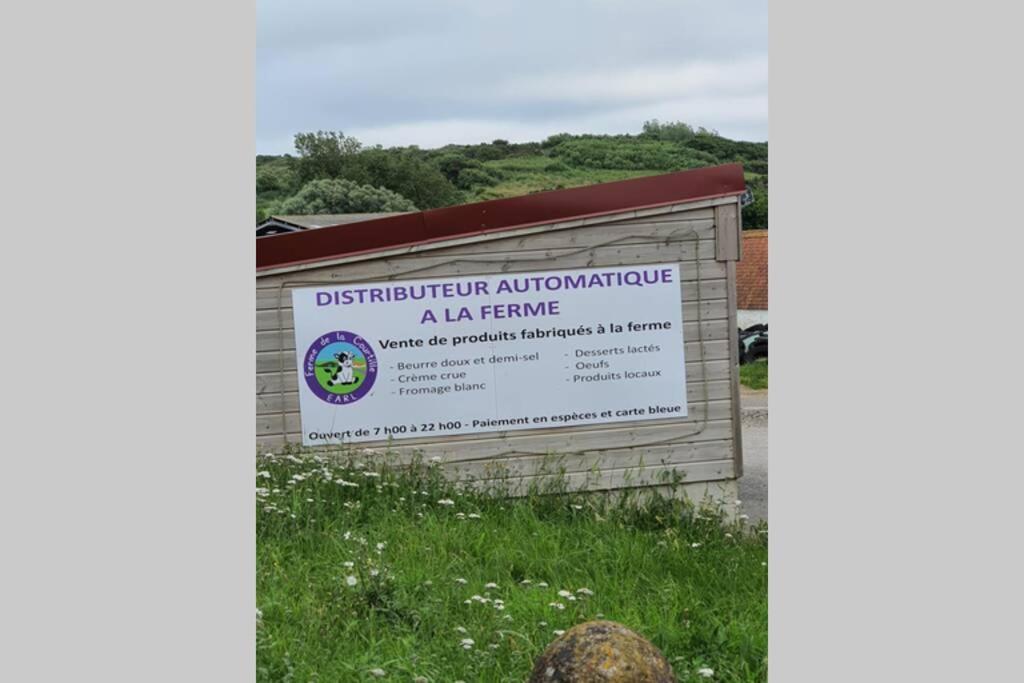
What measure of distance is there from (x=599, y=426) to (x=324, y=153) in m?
2.55

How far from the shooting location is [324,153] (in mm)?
8391

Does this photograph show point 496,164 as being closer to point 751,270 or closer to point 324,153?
point 324,153

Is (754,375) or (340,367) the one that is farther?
(754,375)

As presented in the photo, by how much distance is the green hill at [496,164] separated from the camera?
309 inches

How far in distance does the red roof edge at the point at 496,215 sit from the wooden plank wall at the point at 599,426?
0.28 feet

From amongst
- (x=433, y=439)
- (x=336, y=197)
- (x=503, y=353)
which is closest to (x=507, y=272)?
(x=503, y=353)

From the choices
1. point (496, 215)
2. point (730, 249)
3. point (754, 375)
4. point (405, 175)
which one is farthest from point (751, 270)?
point (405, 175)

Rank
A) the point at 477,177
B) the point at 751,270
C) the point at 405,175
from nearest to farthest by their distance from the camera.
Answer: the point at 751,270
the point at 477,177
the point at 405,175

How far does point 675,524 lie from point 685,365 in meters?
1.03

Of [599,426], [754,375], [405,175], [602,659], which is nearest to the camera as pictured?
[602,659]

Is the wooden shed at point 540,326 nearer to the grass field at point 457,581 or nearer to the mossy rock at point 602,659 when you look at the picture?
the grass field at point 457,581

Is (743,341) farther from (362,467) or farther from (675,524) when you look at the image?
(362,467)

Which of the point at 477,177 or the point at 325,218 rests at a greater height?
the point at 477,177

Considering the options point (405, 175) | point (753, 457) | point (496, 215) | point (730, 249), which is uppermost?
point (405, 175)
